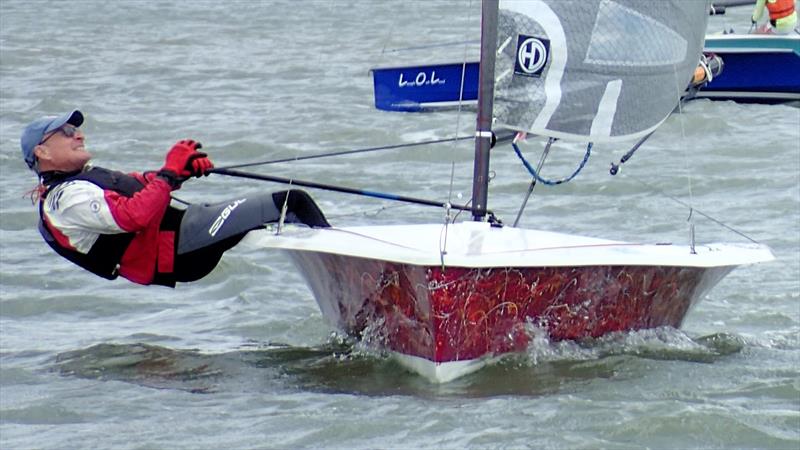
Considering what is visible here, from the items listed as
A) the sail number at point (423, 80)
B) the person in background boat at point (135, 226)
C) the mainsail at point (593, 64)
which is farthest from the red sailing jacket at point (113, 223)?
the sail number at point (423, 80)

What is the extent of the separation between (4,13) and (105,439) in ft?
53.4

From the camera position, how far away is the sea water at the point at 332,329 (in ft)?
18.1

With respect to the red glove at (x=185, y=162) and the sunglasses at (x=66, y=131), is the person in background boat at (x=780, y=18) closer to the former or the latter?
the red glove at (x=185, y=162)

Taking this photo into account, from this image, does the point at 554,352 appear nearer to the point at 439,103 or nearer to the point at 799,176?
the point at 439,103

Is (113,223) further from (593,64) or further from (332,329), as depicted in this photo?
(593,64)

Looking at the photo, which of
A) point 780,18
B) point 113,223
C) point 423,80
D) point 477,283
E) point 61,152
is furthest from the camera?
point 780,18

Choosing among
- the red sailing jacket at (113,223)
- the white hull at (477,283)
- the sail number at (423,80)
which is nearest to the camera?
the white hull at (477,283)

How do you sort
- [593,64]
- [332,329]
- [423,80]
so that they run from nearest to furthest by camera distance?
1. [593,64]
2. [332,329]
3. [423,80]

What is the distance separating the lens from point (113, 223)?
5965 millimetres

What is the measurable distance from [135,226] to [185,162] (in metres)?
0.29

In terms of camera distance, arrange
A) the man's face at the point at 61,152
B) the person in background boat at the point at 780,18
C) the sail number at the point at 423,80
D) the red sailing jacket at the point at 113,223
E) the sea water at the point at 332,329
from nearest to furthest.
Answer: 1. the sea water at the point at 332,329
2. the red sailing jacket at the point at 113,223
3. the man's face at the point at 61,152
4. the sail number at the point at 423,80
5. the person in background boat at the point at 780,18

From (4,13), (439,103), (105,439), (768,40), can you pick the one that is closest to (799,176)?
(768,40)

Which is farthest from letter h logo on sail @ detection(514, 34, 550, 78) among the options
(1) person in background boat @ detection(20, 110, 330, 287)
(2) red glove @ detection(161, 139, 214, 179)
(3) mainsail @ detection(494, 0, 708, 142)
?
(2) red glove @ detection(161, 139, 214, 179)

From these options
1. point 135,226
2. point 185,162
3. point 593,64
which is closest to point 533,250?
point 593,64
